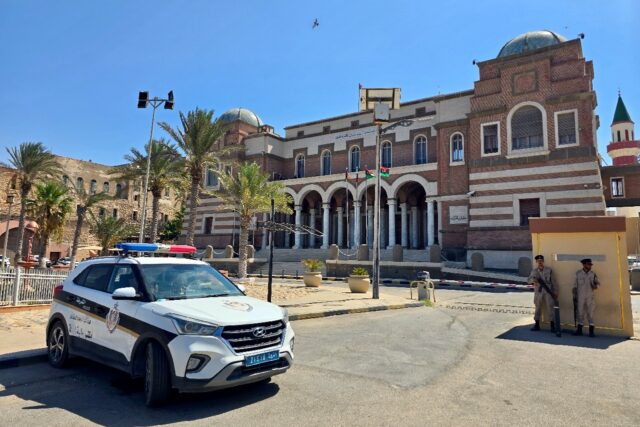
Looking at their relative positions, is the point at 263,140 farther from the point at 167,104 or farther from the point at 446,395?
the point at 446,395

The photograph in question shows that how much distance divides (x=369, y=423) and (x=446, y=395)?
137cm

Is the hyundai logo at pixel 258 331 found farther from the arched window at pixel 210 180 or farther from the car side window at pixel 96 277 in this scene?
the arched window at pixel 210 180

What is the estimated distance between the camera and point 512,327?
1002cm

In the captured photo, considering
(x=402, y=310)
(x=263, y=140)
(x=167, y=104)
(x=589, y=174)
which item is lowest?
(x=402, y=310)

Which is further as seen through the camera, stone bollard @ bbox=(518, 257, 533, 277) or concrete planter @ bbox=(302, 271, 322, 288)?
stone bollard @ bbox=(518, 257, 533, 277)

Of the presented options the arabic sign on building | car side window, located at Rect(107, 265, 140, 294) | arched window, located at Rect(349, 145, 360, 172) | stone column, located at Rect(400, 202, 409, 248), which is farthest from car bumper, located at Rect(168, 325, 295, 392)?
arched window, located at Rect(349, 145, 360, 172)

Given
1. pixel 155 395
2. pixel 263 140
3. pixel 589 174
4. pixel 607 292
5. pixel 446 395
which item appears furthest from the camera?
pixel 263 140

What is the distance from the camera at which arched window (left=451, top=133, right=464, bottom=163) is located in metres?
31.3

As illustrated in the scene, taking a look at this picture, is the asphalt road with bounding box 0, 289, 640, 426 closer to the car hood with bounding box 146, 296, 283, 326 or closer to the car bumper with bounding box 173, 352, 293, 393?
the car bumper with bounding box 173, 352, 293, 393

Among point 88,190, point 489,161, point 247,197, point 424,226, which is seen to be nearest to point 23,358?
point 247,197

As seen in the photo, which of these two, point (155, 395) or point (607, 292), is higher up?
point (607, 292)

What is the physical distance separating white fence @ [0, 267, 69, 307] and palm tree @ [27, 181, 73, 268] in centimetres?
1737

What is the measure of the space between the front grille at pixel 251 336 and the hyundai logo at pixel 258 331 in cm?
1

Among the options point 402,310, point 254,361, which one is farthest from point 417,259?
point 254,361
